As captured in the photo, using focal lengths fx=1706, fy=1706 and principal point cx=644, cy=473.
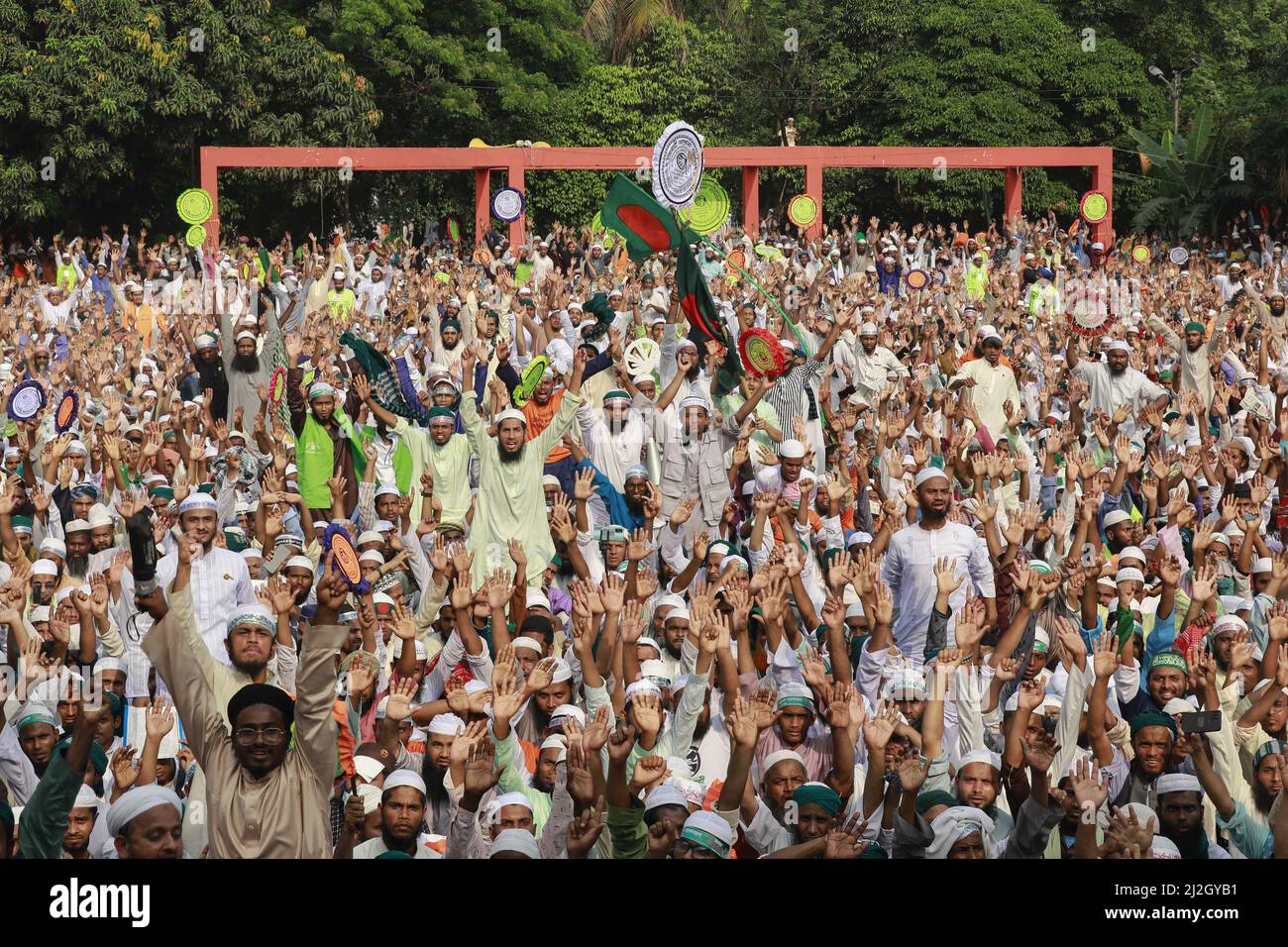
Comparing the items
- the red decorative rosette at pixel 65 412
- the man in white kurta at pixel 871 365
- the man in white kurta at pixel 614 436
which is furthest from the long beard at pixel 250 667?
the man in white kurta at pixel 871 365

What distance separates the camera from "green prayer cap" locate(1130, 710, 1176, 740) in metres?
5.47

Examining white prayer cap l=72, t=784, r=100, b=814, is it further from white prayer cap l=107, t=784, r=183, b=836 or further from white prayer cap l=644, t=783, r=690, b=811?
white prayer cap l=644, t=783, r=690, b=811

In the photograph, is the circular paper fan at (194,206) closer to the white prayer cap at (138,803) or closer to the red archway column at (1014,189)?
the red archway column at (1014,189)

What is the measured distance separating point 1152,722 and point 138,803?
3.13 meters

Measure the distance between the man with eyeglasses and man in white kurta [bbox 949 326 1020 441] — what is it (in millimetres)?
6934

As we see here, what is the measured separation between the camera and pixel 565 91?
32406mm

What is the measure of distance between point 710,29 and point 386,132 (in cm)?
800

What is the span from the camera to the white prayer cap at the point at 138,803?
4.59 m

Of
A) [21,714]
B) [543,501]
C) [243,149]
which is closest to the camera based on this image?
[21,714]

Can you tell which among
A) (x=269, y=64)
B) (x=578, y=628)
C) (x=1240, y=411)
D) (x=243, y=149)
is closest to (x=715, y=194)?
(x=1240, y=411)

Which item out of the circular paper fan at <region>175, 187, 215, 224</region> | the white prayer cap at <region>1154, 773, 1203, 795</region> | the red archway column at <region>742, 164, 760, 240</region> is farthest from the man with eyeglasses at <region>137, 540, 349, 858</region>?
the red archway column at <region>742, 164, 760, 240</region>

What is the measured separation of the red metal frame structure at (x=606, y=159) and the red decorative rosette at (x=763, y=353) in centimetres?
1258

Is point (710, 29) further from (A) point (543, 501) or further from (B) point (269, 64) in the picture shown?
(A) point (543, 501)

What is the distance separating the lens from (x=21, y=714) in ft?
18.5
